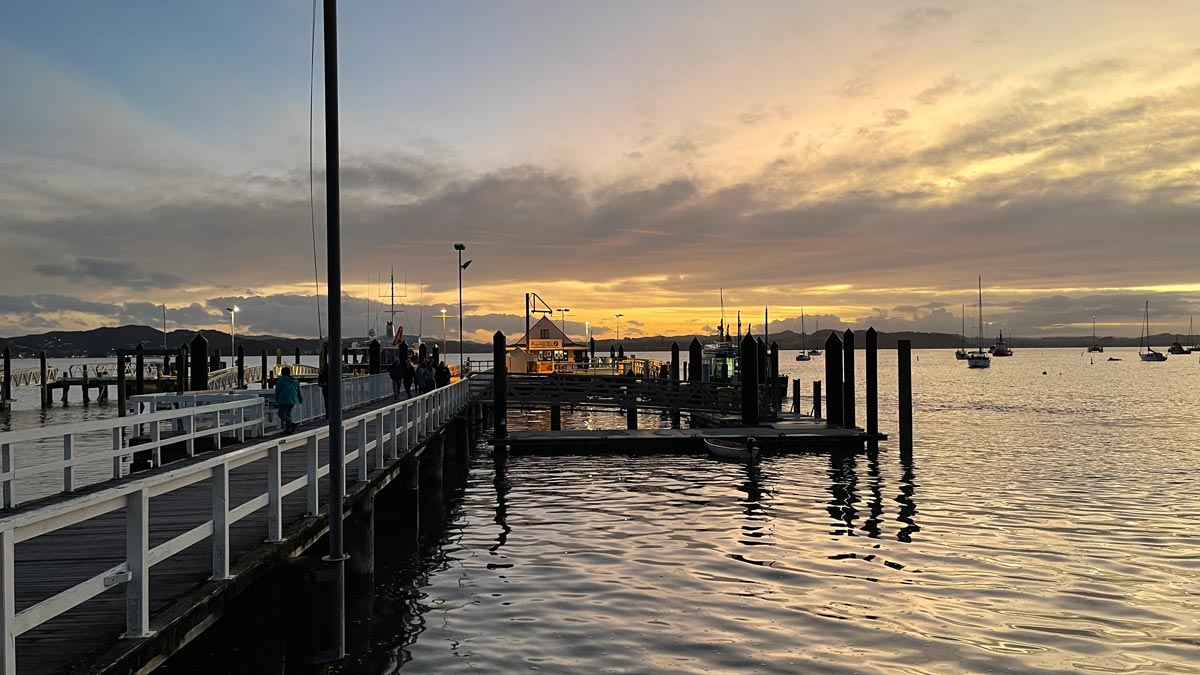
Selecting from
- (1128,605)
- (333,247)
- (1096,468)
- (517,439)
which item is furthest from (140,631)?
(1096,468)

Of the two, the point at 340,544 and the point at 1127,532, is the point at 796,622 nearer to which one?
the point at 340,544

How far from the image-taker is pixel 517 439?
35.3 meters

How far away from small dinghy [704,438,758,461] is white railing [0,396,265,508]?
15.2 metres

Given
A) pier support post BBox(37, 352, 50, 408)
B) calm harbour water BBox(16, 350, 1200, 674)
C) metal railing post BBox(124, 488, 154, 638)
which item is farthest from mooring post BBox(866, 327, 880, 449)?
pier support post BBox(37, 352, 50, 408)

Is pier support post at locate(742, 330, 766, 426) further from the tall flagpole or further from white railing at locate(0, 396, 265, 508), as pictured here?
the tall flagpole

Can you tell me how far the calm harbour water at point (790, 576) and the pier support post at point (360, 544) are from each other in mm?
681

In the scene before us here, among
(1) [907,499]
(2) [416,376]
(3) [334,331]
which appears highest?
(3) [334,331]

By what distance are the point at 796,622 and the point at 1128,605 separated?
17.4 ft

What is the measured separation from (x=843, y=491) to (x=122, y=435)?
59.4 ft

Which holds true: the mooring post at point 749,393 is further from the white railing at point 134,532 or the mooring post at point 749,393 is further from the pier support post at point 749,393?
the white railing at point 134,532

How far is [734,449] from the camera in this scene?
31500 millimetres

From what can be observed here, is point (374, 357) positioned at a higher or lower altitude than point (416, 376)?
higher

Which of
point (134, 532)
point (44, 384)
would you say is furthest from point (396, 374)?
point (44, 384)

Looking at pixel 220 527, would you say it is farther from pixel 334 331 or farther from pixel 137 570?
pixel 334 331
